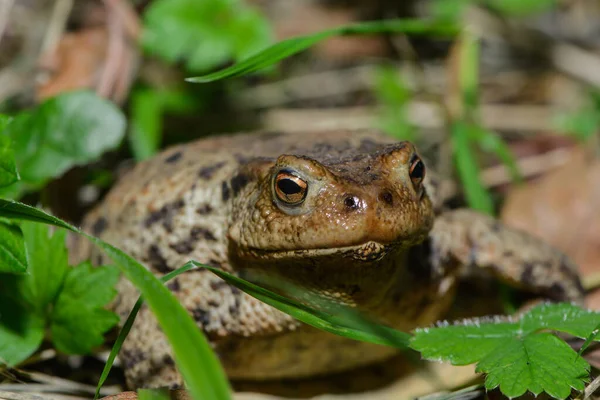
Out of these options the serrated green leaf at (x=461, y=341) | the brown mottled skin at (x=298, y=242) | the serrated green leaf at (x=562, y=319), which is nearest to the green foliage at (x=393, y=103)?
the brown mottled skin at (x=298, y=242)

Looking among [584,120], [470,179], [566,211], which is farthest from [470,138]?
[584,120]

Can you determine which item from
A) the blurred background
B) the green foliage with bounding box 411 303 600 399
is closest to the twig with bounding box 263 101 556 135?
the blurred background

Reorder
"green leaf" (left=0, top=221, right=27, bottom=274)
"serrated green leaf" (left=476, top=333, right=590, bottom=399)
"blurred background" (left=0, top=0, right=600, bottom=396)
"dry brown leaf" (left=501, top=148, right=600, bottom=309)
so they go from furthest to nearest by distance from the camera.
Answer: "dry brown leaf" (left=501, top=148, right=600, bottom=309)
"blurred background" (left=0, top=0, right=600, bottom=396)
"green leaf" (left=0, top=221, right=27, bottom=274)
"serrated green leaf" (left=476, top=333, right=590, bottom=399)

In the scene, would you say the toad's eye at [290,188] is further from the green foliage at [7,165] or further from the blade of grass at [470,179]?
the blade of grass at [470,179]

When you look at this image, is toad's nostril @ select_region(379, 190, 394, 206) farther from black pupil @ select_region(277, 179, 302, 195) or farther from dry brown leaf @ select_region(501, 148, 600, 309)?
dry brown leaf @ select_region(501, 148, 600, 309)

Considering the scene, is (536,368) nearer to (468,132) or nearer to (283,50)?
(283,50)
